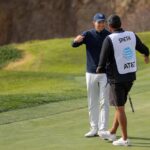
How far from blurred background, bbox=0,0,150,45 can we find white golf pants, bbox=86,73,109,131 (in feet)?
140

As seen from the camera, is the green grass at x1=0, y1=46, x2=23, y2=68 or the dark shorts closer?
the dark shorts

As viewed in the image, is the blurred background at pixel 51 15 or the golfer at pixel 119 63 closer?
the golfer at pixel 119 63

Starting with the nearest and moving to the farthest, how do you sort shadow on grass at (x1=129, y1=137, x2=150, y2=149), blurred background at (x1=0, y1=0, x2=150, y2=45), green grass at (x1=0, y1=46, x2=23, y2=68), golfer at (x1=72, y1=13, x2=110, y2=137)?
1. shadow on grass at (x1=129, y1=137, x2=150, y2=149)
2. golfer at (x1=72, y1=13, x2=110, y2=137)
3. green grass at (x1=0, y1=46, x2=23, y2=68)
4. blurred background at (x1=0, y1=0, x2=150, y2=45)

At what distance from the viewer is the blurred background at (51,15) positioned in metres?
54.3

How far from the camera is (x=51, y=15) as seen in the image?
182 ft

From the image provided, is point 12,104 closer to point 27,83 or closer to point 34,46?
point 27,83

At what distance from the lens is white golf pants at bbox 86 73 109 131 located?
10.5 m

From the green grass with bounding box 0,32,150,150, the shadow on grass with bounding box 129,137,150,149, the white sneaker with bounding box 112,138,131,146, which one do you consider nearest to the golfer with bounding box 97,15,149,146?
the white sneaker with bounding box 112,138,131,146

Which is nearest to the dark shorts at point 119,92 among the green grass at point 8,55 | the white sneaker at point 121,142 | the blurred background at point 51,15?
the white sneaker at point 121,142

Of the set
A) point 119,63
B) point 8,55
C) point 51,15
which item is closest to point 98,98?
point 119,63

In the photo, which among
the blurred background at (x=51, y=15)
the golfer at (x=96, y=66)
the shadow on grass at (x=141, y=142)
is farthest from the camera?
the blurred background at (x=51, y=15)

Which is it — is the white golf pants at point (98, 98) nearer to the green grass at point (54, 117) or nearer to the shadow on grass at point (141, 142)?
the green grass at point (54, 117)

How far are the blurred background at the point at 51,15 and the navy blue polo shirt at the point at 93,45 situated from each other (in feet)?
140

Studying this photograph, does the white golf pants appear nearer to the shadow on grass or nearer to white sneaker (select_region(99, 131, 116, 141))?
white sneaker (select_region(99, 131, 116, 141))
